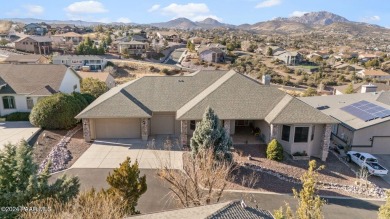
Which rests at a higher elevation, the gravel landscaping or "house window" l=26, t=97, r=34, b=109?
"house window" l=26, t=97, r=34, b=109

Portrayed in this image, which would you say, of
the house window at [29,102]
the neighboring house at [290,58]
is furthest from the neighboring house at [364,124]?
the neighboring house at [290,58]

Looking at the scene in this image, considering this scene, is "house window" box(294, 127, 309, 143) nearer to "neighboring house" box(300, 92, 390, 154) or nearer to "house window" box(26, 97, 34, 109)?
"neighboring house" box(300, 92, 390, 154)

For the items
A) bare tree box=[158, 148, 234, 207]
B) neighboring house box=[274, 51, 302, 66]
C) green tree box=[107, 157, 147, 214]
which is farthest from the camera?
neighboring house box=[274, 51, 302, 66]

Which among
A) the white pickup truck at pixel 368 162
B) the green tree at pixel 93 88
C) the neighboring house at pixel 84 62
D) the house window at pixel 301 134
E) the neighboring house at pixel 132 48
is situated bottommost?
the white pickup truck at pixel 368 162

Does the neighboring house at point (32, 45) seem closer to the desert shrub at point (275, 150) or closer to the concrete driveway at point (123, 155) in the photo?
the concrete driveway at point (123, 155)

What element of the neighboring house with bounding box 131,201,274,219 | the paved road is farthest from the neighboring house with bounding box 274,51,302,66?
the neighboring house with bounding box 131,201,274,219

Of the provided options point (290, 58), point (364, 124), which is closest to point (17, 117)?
point (364, 124)
